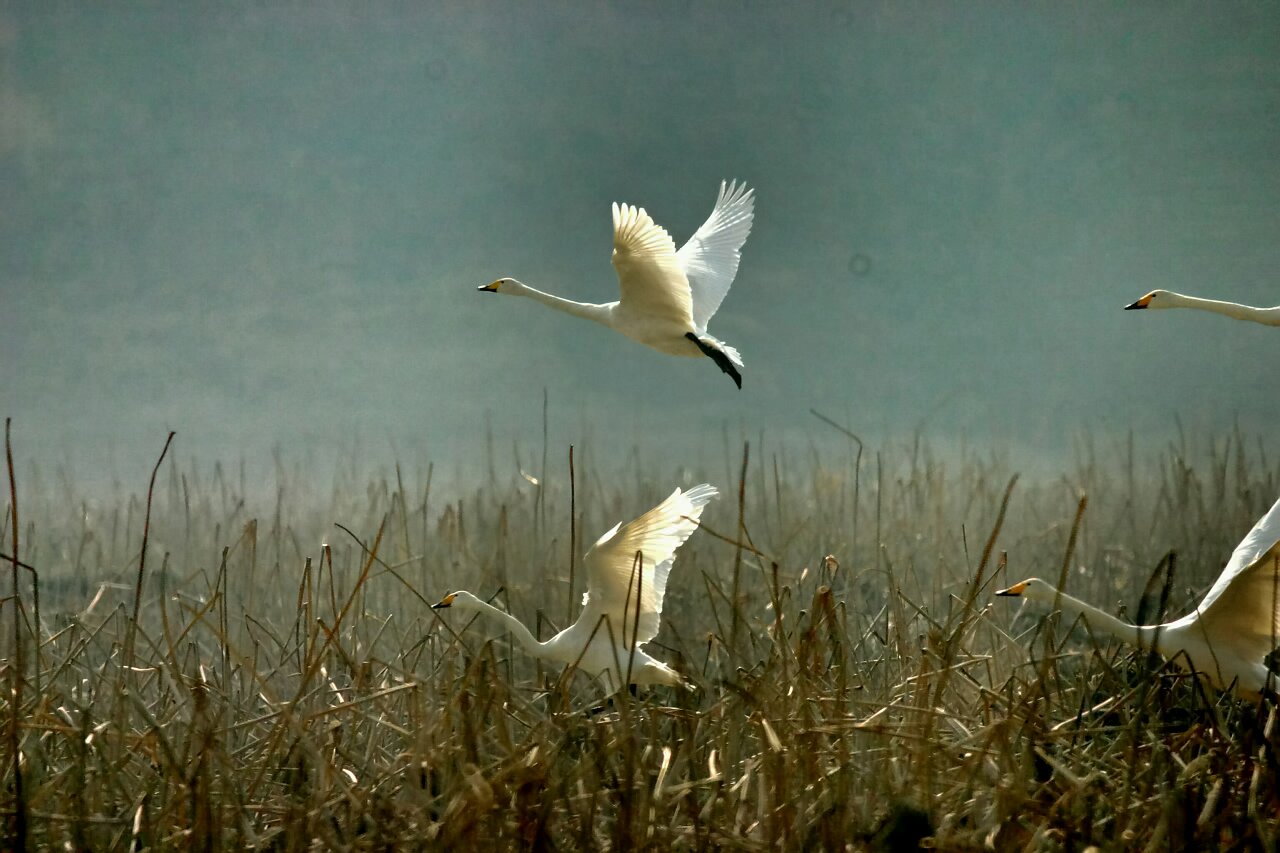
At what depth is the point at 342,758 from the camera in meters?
2.70

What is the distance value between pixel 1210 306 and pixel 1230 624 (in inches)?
54.1

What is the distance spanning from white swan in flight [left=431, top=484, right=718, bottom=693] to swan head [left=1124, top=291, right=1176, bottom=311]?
6.17 feet

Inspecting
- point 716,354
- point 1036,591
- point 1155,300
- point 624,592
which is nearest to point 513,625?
point 624,592

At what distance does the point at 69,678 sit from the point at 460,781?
1809 millimetres

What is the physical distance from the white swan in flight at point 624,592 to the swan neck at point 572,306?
102 cm

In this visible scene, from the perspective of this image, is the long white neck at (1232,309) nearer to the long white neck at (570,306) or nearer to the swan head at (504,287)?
the long white neck at (570,306)

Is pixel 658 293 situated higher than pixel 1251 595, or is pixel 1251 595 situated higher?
pixel 658 293

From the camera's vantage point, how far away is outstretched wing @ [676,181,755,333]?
15.0 ft

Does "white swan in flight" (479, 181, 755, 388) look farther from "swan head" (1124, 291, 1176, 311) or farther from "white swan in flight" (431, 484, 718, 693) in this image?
"swan head" (1124, 291, 1176, 311)

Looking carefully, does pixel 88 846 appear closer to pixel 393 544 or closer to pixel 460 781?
pixel 460 781

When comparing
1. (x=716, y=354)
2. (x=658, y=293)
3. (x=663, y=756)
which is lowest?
(x=663, y=756)

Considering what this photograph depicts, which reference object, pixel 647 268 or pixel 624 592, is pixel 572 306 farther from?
pixel 624 592

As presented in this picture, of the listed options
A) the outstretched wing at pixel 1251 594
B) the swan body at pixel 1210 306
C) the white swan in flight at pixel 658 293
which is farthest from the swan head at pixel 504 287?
the outstretched wing at pixel 1251 594

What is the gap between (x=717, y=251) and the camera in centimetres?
473
